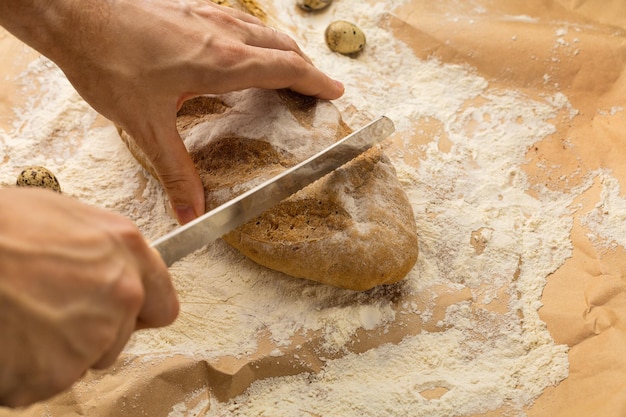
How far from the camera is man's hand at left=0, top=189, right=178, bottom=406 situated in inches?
36.0

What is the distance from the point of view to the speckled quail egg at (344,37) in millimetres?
2725

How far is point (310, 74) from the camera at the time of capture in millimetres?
2055

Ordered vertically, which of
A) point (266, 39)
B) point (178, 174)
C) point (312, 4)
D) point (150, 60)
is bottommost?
point (178, 174)

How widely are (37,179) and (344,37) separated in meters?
1.53

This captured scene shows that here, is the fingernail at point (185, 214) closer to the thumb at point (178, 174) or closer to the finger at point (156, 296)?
the thumb at point (178, 174)

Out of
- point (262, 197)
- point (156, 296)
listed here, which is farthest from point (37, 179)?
point (156, 296)

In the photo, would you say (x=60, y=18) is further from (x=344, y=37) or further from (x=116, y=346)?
(x=344, y=37)

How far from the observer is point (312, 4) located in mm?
2957

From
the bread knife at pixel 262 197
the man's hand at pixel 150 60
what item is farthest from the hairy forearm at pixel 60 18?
the bread knife at pixel 262 197

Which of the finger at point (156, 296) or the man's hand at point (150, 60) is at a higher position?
the man's hand at point (150, 60)

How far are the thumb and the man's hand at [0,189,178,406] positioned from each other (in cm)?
79

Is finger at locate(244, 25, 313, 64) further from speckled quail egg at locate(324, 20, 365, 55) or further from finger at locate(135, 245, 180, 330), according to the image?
finger at locate(135, 245, 180, 330)

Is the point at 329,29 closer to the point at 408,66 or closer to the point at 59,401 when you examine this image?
the point at 408,66

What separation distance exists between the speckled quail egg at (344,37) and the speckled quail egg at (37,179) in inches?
56.5
